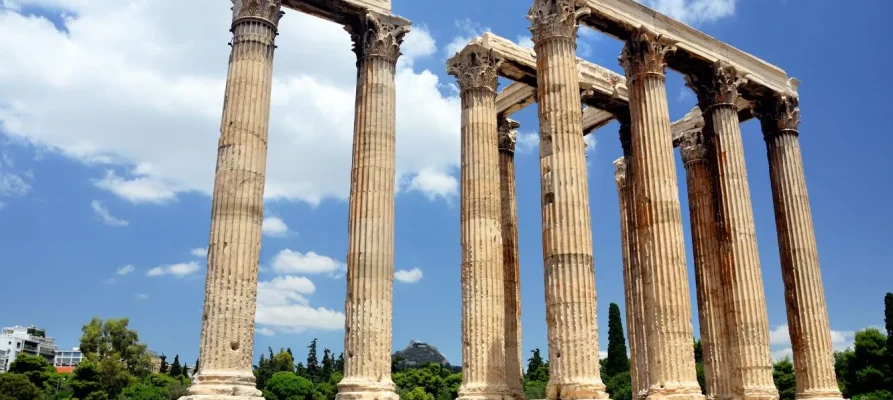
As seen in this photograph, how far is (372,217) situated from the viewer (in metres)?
25.5

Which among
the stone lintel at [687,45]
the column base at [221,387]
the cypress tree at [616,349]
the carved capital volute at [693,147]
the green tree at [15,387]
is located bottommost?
the column base at [221,387]

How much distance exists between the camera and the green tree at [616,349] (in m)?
65.8

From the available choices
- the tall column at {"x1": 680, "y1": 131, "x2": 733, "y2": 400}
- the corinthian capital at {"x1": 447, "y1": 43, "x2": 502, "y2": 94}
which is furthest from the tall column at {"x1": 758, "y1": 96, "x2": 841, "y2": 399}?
the corinthian capital at {"x1": 447, "y1": 43, "x2": 502, "y2": 94}

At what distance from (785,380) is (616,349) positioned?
14151 mm

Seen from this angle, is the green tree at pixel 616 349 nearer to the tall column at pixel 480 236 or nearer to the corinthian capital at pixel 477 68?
the tall column at pixel 480 236

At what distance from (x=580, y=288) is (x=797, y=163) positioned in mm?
17226

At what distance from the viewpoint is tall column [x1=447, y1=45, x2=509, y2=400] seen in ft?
91.6

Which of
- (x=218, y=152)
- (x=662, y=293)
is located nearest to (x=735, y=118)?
(x=662, y=293)

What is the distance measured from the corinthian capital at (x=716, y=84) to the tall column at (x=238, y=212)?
769 inches

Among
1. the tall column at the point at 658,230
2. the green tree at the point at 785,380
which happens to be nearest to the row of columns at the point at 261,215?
the tall column at the point at 658,230

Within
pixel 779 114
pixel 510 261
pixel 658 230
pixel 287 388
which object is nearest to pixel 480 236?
pixel 510 261

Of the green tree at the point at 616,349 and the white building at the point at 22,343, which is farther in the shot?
the white building at the point at 22,343

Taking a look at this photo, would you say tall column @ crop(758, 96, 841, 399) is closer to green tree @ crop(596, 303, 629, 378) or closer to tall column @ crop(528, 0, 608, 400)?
tall column @ crop(528, 0, 608, 400)

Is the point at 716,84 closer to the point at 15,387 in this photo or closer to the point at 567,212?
the point at 567,212
